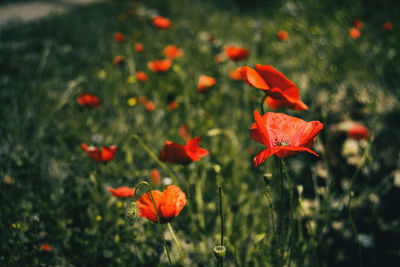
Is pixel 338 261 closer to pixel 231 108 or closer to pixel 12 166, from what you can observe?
pixel 231 108

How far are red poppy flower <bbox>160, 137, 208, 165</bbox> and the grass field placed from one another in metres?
0.08

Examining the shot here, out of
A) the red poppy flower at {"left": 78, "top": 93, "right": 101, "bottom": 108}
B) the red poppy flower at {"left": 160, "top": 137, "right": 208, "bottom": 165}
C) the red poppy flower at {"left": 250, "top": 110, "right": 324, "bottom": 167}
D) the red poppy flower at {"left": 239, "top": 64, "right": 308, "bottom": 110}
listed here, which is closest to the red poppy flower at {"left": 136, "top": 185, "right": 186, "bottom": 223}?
the red poppy flower at {"left": 160, "top": 137, "right": 208, "bottom": 165}

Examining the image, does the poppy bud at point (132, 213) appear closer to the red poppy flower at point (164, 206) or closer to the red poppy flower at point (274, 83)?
the red poppy flower at point (164, 206)

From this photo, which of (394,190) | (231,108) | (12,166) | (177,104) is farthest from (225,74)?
(12,166)

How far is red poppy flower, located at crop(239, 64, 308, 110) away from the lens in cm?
72

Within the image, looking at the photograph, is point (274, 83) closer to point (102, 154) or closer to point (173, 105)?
point (102, 154)

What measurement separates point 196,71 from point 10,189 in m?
1.91

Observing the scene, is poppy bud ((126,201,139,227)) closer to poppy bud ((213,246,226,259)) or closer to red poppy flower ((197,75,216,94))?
poppy bud ((213,246,226,259))

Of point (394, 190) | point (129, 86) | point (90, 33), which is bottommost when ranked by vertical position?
point (90, 33)

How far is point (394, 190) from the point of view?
128 cm

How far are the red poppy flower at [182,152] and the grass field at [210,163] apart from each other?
3.3 inches

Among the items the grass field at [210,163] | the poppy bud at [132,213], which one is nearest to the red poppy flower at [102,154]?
the grass field at [210,163]

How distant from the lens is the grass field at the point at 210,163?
3.23 ft

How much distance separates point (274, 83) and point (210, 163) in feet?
2.78
